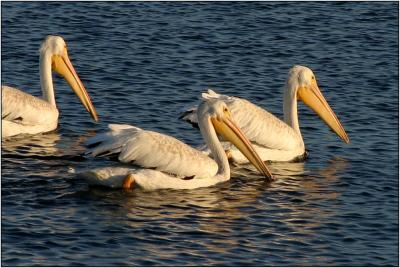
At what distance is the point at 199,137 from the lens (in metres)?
16.7

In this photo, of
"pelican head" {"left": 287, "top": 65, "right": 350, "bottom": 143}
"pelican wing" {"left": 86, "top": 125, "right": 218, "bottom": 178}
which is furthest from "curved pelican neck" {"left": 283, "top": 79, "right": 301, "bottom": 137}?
"pelican wing" {"left": 86, "top": 125, "right": 218, "bottom": 178}

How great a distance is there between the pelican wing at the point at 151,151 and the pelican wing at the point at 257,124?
1.50 m

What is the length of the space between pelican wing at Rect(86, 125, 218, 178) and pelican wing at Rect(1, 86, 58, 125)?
2.57m

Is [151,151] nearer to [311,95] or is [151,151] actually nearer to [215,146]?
[215,146]

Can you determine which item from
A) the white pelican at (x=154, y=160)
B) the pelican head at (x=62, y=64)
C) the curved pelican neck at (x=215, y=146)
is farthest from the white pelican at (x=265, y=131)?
the pelican head at (x=62, y=64)

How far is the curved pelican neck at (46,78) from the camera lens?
57.1ft

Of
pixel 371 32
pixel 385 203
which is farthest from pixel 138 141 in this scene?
pixel 371 32

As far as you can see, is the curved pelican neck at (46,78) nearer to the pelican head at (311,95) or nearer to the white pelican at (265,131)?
the white pelican at (265,131)

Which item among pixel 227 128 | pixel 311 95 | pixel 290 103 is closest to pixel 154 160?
pixel 227 128

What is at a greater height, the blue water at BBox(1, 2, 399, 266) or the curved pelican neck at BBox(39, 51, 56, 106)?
the curved pelican neck at BBox(39, 51, 56, 106)

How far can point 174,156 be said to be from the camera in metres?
14.2

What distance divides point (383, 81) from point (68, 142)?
5579mm

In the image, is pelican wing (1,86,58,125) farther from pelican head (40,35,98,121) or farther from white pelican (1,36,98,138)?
pelican head (40,35,98,121)

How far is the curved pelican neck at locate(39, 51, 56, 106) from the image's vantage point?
17.4 meters
